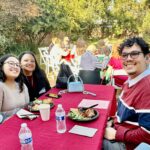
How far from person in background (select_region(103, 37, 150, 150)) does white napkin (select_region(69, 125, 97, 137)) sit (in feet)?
0.55

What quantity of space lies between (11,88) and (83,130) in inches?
39.8

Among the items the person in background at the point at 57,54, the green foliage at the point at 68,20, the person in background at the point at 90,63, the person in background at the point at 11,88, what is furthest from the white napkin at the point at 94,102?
the green foliage at the point at 68,20

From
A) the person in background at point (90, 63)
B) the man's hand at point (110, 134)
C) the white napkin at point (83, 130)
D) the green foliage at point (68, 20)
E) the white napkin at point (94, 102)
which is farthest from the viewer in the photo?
the green foliage at point (68, 20)

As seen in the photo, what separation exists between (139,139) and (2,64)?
1.53 metres

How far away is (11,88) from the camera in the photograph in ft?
7.73

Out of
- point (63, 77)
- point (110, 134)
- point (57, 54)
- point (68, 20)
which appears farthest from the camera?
point (68, 20)

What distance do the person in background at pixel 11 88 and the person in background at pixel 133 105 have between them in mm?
951

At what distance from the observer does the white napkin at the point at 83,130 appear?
160 cm

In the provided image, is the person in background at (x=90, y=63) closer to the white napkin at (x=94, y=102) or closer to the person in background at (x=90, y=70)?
the person in background at (x=90, y=70)

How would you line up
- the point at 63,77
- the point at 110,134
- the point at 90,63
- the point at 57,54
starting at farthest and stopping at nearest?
the point at 57,54 < the point at 90,63 < the point at 63,77 < the point at 110,134

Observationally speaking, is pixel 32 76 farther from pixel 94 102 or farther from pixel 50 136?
pixel 50 136

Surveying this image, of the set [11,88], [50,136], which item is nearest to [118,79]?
[11,88]

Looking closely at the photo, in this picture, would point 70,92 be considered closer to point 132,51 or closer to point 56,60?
point 132,51

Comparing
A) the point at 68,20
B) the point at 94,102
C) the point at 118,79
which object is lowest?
the point at 118,79
